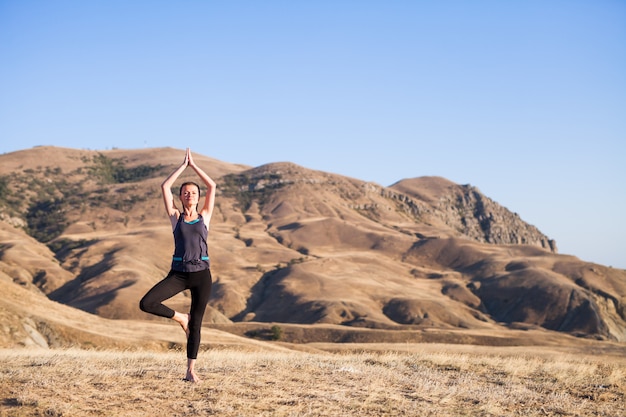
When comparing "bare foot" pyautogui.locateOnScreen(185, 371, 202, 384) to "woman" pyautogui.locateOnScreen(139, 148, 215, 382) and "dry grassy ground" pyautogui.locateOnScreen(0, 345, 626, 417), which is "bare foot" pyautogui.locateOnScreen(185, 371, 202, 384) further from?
"woman" pyautogui.locateOnScreen(139, 148, 215, 382)

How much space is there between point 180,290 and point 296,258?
9922 cm

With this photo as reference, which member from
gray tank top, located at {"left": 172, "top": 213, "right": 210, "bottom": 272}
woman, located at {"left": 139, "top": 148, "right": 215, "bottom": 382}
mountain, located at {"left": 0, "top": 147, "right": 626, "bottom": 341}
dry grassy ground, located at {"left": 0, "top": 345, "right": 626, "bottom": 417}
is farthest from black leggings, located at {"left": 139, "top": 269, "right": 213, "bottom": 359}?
mountain, located at {"left": 0, "top": 147, "right": 626, "bottom": 341}

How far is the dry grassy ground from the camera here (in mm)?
8820

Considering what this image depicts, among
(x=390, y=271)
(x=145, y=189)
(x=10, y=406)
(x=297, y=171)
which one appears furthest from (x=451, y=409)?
Answer: (x=297, y=171)

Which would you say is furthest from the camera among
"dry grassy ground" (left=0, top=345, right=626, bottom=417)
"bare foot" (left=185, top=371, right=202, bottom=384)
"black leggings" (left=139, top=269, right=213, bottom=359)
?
"bare foot" (left=185, top=371, right=202, bottom=384)

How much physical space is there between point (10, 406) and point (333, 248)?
11210 cm

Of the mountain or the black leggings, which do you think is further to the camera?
the mountain

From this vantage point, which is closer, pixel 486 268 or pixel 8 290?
pixel 8 290

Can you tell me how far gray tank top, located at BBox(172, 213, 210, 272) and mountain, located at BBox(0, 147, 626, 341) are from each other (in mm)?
52913

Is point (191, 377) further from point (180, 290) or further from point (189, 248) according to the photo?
point (189, 248)

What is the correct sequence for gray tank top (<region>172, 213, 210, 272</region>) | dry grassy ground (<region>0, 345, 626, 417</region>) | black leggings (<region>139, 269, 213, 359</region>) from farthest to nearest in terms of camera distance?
gray tank top (<region>172, 213, 210, 272</region>) < black leggings (<region>139, 269, 213, 359</region>) < dry grassy ground (<region>0, 345, 626, 417</region>)

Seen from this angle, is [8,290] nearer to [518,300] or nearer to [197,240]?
[197,240]

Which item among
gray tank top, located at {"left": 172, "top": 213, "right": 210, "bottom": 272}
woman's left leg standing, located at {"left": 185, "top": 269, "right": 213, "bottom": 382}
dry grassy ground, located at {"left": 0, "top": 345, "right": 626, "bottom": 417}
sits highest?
gray tank top, located at {"left": 172, "top": 213, "right": 210, "bottom": 272}

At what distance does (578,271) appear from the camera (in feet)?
334
